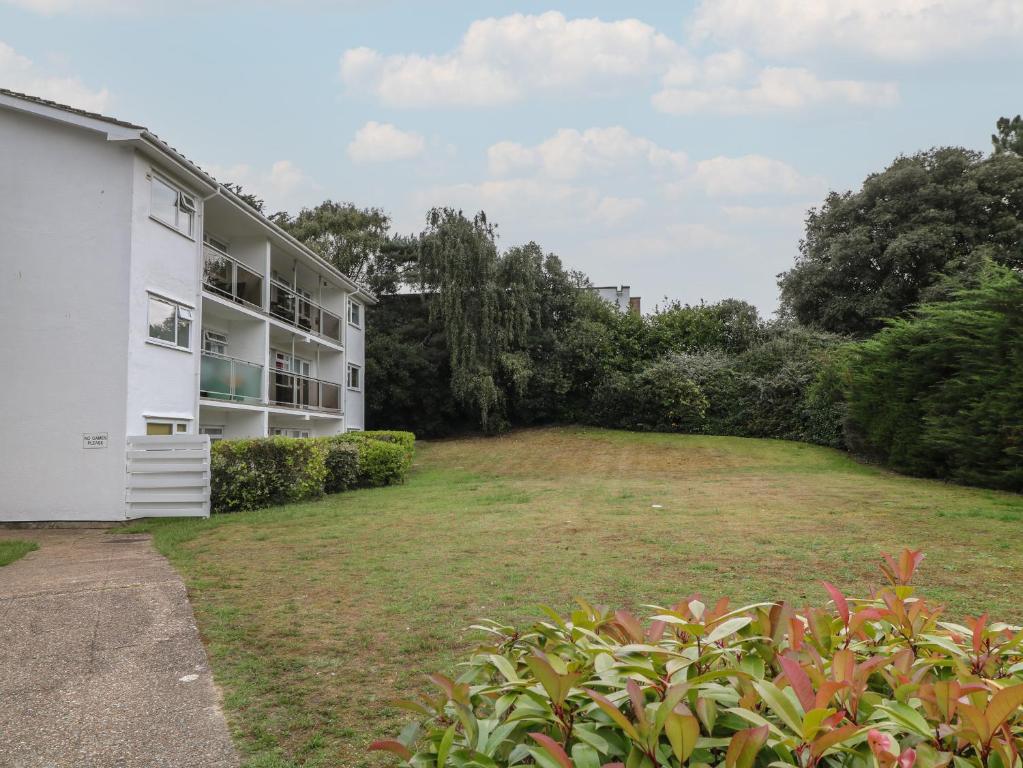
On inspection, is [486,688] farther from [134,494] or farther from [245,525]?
[134,494]

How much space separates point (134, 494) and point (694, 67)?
13291 millimetres

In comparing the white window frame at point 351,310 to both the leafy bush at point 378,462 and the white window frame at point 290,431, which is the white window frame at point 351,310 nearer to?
the white window frame at point 290,431

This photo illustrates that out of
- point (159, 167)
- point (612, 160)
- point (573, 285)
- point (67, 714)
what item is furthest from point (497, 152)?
point (67, 714)

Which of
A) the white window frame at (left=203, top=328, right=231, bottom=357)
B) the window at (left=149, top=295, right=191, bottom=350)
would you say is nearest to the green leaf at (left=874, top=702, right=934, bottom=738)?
the window at (left=149, top=295, right=191, bottom=350)

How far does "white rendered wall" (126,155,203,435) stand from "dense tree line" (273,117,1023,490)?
13.6 m

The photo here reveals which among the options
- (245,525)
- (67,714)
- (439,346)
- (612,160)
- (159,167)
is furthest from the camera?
(439,346)

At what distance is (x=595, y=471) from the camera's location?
21.4 meters

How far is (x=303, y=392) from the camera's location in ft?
74.9

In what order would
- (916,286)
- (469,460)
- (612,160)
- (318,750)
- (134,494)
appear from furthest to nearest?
(916,286), (469,460), (612,160), (134,494), (318,750)

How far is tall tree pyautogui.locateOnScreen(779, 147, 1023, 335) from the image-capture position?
28938 millimetres

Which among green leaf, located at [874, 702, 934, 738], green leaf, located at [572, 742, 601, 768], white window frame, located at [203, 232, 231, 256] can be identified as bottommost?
green leaf, located at [572, 742, 601, 768]

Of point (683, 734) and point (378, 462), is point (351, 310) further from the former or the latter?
point (683, 734)

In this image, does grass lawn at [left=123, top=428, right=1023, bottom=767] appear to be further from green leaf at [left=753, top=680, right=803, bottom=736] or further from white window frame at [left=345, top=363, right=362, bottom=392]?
white window frame at [left=345, top=363, right=362, bottom=392]

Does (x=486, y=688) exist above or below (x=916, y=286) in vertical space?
below
